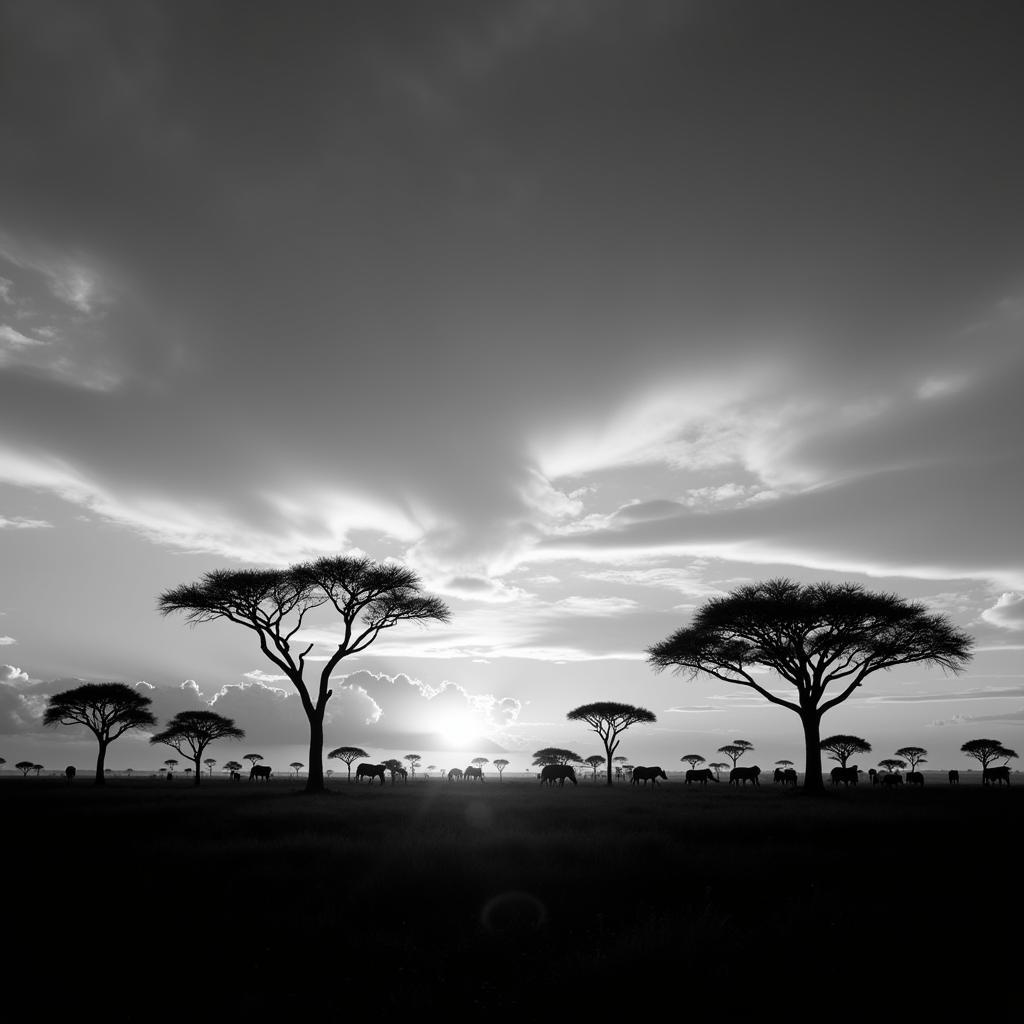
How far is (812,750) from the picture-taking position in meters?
38.5

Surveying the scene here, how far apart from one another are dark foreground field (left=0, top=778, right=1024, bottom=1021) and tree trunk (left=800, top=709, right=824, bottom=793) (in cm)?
2389

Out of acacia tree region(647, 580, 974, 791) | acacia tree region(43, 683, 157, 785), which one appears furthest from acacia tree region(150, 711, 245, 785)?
acacia tree region(647, 580, 974, 791)

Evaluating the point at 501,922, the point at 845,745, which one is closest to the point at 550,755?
the point at 845,745

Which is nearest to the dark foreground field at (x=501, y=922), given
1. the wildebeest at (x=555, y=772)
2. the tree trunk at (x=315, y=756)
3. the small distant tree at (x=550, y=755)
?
the tree trunk at (x=315, y=756)

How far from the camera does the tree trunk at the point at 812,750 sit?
38.2 meters

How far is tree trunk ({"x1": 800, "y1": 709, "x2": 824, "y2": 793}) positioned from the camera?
38.2 m

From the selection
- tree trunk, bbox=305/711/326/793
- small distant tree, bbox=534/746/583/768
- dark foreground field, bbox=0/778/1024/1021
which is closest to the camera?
dark foreground field, bbox=0/778/1024/1021

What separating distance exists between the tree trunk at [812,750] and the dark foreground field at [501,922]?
78.4ft

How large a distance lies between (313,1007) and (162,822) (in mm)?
15955

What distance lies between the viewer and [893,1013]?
20.4ft

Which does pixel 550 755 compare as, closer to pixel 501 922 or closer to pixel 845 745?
pixel 845 745

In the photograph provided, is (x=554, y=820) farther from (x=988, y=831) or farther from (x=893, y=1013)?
(x=893, y=1013)

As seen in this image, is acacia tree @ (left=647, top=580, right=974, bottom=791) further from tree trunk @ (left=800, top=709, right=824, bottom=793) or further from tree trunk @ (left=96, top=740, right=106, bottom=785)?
tree trunk @ (left=96, top=740, right=106, bottom=785)

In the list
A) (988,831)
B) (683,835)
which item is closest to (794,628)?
(988,831)
